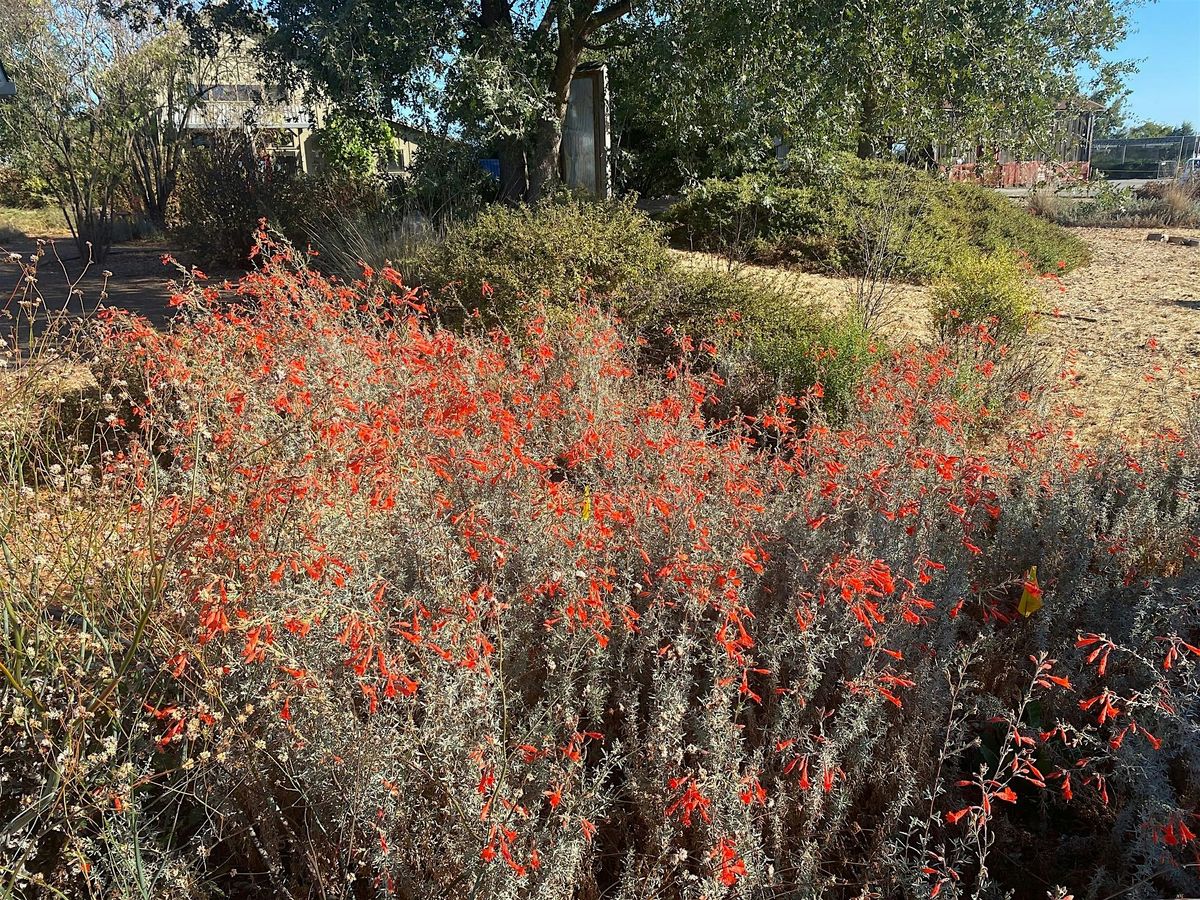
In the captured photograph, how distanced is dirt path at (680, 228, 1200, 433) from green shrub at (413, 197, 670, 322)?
992 millimetres

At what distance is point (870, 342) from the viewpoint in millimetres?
5930

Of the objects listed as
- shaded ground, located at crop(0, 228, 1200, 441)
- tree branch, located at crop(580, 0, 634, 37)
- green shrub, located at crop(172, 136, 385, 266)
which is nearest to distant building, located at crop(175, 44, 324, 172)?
green shrub, located at crop(172, 136, 385, 266)

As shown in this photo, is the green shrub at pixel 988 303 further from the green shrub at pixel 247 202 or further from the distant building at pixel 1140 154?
the distant building at pixel 1140 154

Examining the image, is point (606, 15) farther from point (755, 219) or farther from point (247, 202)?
point (247, 202)

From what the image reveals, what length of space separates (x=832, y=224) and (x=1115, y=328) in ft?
12.9

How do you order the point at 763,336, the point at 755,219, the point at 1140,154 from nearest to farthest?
the point at 763,336 < the point at 755,219 < the point at 1140,154

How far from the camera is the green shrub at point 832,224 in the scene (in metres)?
10.3

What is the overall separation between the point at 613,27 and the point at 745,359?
6.24 metres

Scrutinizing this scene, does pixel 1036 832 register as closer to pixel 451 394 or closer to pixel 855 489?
pixel 855 489

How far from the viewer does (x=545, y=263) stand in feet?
21.9

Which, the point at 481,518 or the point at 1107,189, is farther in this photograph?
the point at 1107,189

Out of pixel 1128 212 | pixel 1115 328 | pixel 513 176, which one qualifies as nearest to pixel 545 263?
pixel 513 176

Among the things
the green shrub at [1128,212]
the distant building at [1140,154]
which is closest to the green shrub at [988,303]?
the green shrub at [1128,212]

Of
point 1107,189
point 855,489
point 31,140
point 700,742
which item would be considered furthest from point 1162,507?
point 31,140
